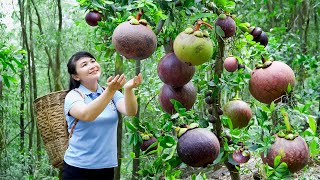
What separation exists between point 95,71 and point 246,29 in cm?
89

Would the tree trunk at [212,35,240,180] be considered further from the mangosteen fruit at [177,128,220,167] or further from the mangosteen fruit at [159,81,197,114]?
the mangosteen fruit at [177,128,220,167]

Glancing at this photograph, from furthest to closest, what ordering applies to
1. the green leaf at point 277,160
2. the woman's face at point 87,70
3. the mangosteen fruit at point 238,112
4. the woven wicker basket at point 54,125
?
the woven wicker basket at point 54,125, the woman's face at point 87,70, the mangosteen fruit at point 238,112, the green leaf at point 277,160

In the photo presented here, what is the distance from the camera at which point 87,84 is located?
7.09ft

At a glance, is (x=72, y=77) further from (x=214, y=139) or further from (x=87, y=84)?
(x=214, y=139)

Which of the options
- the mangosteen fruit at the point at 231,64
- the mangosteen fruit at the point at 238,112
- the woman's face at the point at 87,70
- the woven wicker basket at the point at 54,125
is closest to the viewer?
the mangosteen fruit at the point at 231,64

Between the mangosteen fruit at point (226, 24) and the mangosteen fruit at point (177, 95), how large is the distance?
218mm

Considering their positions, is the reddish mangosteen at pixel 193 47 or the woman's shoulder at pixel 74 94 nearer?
the reddish mangosteen at pixel 193 47

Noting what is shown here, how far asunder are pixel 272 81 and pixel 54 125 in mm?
1397

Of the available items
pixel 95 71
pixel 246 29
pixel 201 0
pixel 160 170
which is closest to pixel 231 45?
pixel 246 29

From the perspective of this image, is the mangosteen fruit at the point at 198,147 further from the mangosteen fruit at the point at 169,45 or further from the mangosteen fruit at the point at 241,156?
the mangosteen fruit at the point at 169,45

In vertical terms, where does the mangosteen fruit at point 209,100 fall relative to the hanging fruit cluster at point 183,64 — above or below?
below

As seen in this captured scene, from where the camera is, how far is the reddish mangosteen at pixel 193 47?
1.19 meters

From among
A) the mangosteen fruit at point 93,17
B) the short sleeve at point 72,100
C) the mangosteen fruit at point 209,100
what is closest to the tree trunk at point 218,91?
the mangosteen fruit at point 209,100

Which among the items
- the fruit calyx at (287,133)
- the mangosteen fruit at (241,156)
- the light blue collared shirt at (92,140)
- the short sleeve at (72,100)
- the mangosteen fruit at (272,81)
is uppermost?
the mangosteen fruit at (272,81)
